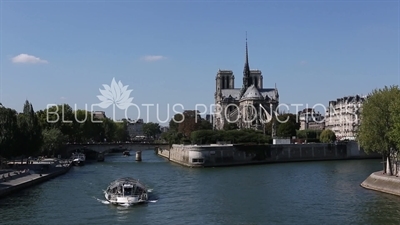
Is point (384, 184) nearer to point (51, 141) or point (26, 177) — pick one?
point (26, 177)

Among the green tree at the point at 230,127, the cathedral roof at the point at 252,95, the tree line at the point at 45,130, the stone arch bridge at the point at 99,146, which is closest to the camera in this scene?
the tree line at the point at 45,130

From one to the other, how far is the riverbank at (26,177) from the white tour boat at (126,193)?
6332 millimetres

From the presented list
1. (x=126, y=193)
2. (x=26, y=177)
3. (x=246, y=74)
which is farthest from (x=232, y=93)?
(x=126, y=193)

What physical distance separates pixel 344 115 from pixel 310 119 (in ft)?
115

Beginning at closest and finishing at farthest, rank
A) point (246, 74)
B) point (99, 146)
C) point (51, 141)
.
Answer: point (51, 141)
point (99, 146)
point (246, 74)

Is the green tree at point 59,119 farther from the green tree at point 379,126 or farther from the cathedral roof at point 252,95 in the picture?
the green tree at point 379,126

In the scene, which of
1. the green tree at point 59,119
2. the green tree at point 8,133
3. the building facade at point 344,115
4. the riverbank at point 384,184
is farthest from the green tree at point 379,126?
the building facade at point 344,115

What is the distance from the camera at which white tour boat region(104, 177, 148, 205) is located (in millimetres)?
31562

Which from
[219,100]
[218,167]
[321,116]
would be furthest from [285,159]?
[321,116]

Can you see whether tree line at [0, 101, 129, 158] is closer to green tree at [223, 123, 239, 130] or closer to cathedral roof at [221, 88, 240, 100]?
green tree at [223, 123, 239, 130]

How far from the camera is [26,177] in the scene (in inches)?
1703

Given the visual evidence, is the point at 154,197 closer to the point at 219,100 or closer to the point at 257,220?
the point at 257,220

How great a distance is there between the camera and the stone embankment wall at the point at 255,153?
212 feet

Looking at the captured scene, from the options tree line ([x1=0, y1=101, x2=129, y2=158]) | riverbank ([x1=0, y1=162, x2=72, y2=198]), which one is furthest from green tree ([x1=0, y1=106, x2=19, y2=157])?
riverbank ([x1=0, y1=162, x2=72, y2=198])
